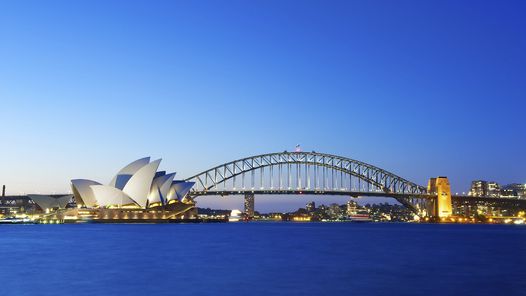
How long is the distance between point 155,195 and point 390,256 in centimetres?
7592

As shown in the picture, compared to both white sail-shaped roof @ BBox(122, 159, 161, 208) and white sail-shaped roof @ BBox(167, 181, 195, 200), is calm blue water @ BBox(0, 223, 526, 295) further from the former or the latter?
white sail-shaped roof @ BBox(167, 181, 195, 200)

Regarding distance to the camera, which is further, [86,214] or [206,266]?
[86,214]

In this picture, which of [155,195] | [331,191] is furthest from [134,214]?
[331,191]

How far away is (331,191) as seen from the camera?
123 m

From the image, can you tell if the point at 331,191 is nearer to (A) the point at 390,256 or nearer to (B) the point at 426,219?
(B) the point at 426,219

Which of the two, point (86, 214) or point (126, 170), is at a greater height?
point (126, 170)

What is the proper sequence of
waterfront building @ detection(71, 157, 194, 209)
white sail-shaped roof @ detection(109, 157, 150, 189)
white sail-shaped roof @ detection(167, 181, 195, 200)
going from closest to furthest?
white sail-shaped roof @ detection(109, 157, 150, 189) → waterfront building @ detection(71, 157, 194, 209) → white sail-shaped roof @ detection(167, 181, 195, 200)

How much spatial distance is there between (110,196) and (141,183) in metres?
7.37

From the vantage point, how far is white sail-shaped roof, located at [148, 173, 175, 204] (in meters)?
112

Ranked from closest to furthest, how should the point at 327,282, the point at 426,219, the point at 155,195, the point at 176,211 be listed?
the point at 327,282 → the point at 155,195 → the point at 176,211 → the point at 426,219

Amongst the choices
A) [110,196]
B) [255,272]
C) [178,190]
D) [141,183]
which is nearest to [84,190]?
[110,196]

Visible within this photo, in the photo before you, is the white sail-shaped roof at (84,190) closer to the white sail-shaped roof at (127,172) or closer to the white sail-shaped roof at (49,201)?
the white sail-shaped roof at (127,172)

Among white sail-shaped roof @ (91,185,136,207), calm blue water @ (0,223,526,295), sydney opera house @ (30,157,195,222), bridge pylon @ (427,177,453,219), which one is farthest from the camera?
bridge pylon @ (427,177,453,219)

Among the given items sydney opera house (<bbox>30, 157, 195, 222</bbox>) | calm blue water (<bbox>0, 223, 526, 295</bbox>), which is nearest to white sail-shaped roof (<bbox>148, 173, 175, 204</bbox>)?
sydney opera house (<bbox>30, 157, 195, 222</bbox>)
